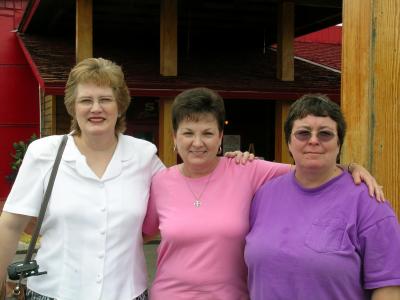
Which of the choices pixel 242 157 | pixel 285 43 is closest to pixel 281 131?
pixel 285 43

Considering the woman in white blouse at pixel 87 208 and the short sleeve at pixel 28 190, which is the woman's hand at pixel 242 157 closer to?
the woman in white blouse at pixel 87 208

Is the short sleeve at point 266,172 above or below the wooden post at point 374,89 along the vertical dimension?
below

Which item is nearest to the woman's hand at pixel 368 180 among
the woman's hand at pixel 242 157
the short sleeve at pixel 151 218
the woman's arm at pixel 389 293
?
the woman's arm at pixel 389 293

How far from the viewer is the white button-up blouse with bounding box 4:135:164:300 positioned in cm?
239

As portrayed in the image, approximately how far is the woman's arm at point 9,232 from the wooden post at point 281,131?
7512 millimetres

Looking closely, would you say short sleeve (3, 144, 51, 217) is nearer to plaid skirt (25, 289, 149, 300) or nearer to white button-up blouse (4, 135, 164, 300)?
white button-up blouse (4, 135, 164, 300)

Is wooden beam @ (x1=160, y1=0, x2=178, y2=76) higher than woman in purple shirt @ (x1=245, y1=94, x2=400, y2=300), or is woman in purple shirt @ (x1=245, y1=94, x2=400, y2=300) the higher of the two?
wooden beam @ (x1=160, y1=0, x2=178, y2=76)

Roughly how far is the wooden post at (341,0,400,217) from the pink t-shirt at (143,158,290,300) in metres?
0.40

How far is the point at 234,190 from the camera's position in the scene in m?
2.46

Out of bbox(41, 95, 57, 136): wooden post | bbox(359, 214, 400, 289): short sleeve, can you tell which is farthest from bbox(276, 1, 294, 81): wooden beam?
bbox(359, 214, 400, 289): short sleeve

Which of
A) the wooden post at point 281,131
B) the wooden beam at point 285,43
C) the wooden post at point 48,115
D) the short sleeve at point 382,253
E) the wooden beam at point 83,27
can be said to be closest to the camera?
the short sleeve at point 382,253

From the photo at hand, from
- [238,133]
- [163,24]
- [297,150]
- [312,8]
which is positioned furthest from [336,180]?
[238,133]

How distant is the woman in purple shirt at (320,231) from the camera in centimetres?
189

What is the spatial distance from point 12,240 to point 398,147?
184 cm
